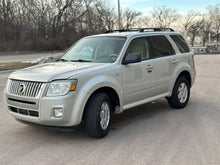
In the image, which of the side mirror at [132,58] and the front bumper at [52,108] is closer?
the front bumper at [52,108]

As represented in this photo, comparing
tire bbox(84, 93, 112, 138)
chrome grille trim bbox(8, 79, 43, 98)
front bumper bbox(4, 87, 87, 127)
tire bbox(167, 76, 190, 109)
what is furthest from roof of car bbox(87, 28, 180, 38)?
chrome grille trim bbox(8, 79, 43, 98)

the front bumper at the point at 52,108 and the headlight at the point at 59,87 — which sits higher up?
A: the headlight at the point at 59,87

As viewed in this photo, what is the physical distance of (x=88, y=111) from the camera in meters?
4.57

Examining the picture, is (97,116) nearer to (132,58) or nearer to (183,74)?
(132,58)

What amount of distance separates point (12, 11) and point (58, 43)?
10.9 m

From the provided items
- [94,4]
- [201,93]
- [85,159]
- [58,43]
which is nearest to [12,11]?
[58,43]

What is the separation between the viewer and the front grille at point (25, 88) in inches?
173

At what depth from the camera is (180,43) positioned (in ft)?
23.0

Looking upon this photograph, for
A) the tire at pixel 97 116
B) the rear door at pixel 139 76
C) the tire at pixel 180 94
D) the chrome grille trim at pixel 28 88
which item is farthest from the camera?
the tire at pixel 180 94

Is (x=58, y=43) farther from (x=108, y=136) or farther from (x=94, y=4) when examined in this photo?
(x=108, y=136)

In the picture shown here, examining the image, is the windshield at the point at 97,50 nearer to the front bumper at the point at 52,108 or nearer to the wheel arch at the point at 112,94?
the wheel arch at the point at 112,94

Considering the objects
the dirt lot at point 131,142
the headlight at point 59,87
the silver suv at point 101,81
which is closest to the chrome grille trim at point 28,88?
the silver suv at point 101,81

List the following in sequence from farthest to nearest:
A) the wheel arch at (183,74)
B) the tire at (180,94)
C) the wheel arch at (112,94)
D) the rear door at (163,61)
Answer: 1. the tire at (180,94)
2. the wheel arch at (183,74)
3. the rear door at (163,61)
4. the wheel arch at (112,94)

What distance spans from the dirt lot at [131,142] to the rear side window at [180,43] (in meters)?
Answer: 1.56
